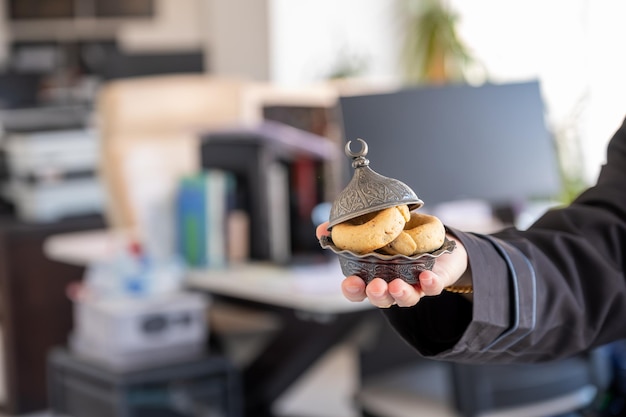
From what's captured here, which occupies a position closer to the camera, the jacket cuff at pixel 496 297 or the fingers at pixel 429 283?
the fingers at pixel 429 283

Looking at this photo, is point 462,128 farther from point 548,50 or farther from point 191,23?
point 191,23

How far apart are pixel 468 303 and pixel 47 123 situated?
3.77 metres

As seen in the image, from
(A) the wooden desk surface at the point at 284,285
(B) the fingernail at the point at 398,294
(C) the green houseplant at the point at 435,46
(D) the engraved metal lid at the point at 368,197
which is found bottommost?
(A) the wooden desk surface at the point at 284,285

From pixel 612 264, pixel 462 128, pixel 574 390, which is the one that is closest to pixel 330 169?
pixel 462 128

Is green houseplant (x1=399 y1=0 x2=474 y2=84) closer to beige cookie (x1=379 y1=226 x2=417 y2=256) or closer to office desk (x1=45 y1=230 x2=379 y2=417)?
office desk (x1=45 y1=230 x2=379 y2=417)

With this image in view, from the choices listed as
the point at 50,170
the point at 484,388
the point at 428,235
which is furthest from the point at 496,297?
the point at 50,170

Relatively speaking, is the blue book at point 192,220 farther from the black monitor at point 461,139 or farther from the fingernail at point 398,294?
the fingernail at point 398,294

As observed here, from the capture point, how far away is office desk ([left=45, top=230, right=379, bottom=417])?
264 cm

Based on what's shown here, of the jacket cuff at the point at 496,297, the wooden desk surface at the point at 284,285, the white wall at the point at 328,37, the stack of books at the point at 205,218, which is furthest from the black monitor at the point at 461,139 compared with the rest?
the white wall at the point at 328,37

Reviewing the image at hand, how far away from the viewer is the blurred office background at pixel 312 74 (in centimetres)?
401

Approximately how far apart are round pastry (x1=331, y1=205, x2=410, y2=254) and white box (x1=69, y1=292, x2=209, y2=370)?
6.31 ft

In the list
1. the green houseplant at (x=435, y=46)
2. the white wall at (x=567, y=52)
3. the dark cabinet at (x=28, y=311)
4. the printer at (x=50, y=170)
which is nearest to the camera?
the dark cabinet at (x=28, y=311)

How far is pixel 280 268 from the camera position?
295 centimetres

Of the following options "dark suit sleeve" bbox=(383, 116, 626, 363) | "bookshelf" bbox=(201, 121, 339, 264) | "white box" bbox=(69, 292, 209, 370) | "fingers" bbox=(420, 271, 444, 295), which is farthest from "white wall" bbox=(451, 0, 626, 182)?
"fingers" bbox=(420, 271, 444, 295)
